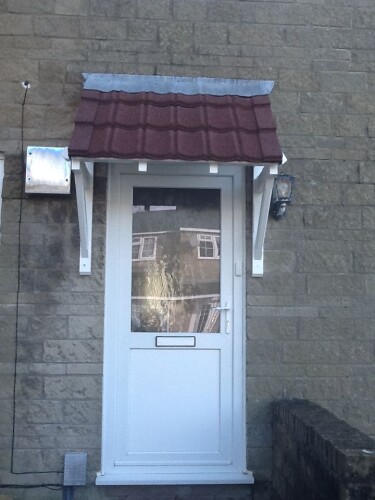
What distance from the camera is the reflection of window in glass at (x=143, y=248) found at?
482 centimetres

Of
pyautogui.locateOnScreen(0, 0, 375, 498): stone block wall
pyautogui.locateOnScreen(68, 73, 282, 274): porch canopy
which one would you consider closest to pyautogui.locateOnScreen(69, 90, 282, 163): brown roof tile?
pyautogui.locateOnScreen(68, 73, 282, 274): porch canopy

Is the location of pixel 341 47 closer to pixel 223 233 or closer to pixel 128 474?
pixel 223 233

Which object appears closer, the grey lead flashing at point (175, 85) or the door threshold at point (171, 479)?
the door threshold at point (171, 479)

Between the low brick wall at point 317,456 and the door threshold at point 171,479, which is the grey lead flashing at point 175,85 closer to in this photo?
the low brick wall at point 317,456

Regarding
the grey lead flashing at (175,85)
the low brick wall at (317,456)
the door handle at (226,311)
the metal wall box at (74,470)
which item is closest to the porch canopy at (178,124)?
the grey lead flashing at (175,85)

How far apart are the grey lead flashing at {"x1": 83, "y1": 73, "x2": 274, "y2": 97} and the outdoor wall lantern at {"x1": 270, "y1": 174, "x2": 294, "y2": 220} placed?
617 millimetres

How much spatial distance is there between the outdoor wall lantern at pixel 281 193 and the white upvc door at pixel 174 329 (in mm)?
249

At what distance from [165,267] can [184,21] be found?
181 cm

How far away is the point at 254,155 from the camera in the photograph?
4219mm

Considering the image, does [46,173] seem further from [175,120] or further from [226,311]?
[226,311]

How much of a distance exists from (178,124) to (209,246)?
94cm

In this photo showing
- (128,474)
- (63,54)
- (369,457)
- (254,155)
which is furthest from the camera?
(63,54)

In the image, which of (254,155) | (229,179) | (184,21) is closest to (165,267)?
(229,179)

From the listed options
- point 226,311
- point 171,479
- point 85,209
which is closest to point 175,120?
point 85,209
